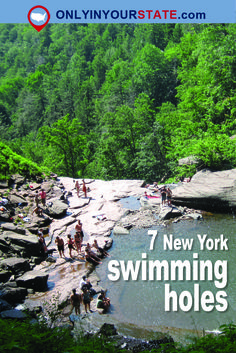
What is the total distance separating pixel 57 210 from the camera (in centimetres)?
2369

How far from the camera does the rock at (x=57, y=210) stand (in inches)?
925

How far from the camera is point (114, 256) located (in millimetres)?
17656

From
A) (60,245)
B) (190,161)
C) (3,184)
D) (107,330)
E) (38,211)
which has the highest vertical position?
(190,161)

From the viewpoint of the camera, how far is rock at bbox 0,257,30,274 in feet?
48.9

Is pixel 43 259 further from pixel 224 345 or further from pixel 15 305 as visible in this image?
pixel 224 345

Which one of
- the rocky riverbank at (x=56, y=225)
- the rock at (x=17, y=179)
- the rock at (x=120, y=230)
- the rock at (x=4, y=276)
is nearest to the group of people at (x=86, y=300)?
the rocky riverbank at (x=56, y=225)

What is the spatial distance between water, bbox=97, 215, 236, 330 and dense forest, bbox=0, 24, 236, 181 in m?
9.68

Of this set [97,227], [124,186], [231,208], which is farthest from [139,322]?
[124,186]

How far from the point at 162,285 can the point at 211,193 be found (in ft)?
34.7

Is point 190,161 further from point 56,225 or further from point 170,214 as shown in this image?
point 56,225

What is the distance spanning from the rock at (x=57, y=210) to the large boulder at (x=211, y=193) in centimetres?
842

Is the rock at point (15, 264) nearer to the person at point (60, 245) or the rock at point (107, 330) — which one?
the person at point (60, 245)

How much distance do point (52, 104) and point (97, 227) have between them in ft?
213

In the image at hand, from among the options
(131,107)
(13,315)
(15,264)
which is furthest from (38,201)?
(131,107)
